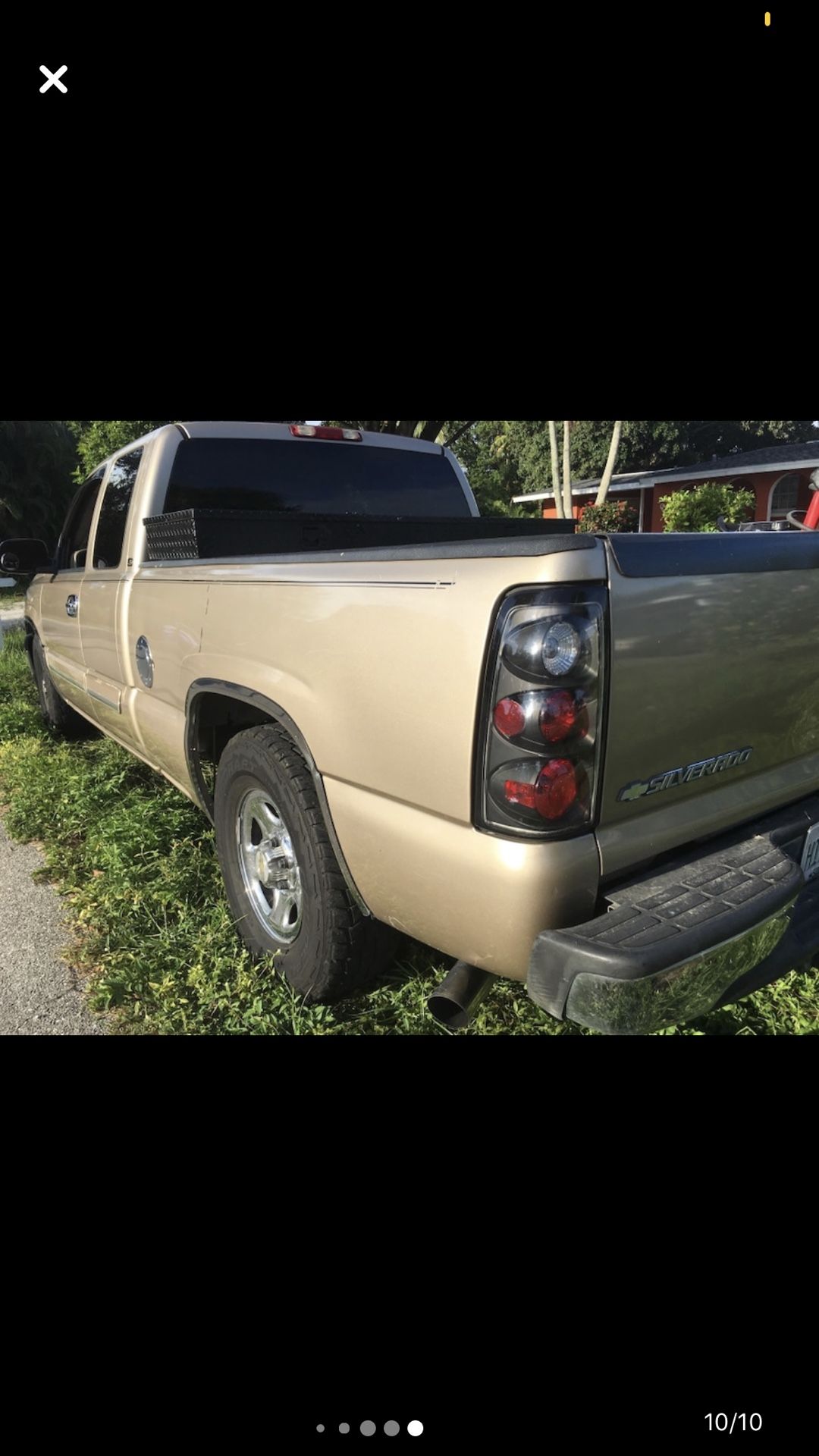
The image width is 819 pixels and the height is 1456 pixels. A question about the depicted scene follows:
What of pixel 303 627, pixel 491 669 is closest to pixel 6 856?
pixel 303 627

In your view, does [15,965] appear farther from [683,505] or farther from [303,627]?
[683,505]

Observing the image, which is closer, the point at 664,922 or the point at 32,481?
the point at 664,922

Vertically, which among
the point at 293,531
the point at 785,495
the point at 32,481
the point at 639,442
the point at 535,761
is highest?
the point at 639,442

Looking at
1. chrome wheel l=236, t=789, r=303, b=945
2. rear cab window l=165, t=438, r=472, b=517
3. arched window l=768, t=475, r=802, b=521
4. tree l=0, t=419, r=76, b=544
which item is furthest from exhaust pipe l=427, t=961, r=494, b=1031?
tree l=0, t=419, r=76, b=544

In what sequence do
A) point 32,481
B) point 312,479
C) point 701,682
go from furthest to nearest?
point 32,481 < point 312,479 < point 701,682

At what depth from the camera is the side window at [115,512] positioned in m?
3.90

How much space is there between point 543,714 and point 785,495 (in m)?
24.9

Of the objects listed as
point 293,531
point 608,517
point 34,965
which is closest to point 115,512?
point 293,531

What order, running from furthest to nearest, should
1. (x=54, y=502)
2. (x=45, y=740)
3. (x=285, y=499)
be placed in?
(x=54, y=502) < (x=45, y=740) < (x=285, y=499)

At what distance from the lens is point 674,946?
1687 mm

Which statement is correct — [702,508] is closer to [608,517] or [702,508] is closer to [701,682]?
[608,517]

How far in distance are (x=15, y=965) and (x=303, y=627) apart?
1933 mm

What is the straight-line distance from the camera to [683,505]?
18078mm

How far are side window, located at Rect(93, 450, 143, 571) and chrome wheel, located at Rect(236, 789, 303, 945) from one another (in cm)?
169
